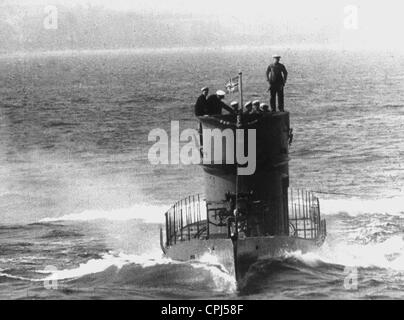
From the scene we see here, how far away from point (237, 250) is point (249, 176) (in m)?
3.13

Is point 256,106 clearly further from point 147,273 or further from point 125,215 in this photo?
point 125,215

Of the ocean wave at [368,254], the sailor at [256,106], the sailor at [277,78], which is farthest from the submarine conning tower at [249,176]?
the ocean wave at [368,254]

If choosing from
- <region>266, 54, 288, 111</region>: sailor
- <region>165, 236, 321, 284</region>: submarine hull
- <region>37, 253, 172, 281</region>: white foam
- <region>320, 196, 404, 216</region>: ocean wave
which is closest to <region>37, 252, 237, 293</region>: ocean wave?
<region>37, 253, 172, 281</region>: white foam

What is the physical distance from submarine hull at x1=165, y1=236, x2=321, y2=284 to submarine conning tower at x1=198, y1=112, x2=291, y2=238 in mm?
807

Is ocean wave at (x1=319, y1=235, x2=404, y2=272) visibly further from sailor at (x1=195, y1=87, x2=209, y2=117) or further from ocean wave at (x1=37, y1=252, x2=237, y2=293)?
sailor at (x1=195, y1=87, x2=209, y2=117)

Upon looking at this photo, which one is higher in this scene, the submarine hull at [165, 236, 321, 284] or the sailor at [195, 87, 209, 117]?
the sailor at [195, 87, 209, 117]

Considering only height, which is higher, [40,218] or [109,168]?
[109,168]

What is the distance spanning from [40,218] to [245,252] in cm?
1921

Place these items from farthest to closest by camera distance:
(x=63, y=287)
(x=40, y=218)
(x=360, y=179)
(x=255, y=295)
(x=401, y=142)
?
(x=401, y=142)
(x=360, y=179)
(x=40, y=218)
(x=63, y=287)
(x=255, y=295)

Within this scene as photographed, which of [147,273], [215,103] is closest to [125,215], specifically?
[147,273]

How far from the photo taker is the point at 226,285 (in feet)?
83.4

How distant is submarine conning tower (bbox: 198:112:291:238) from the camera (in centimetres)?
2723
